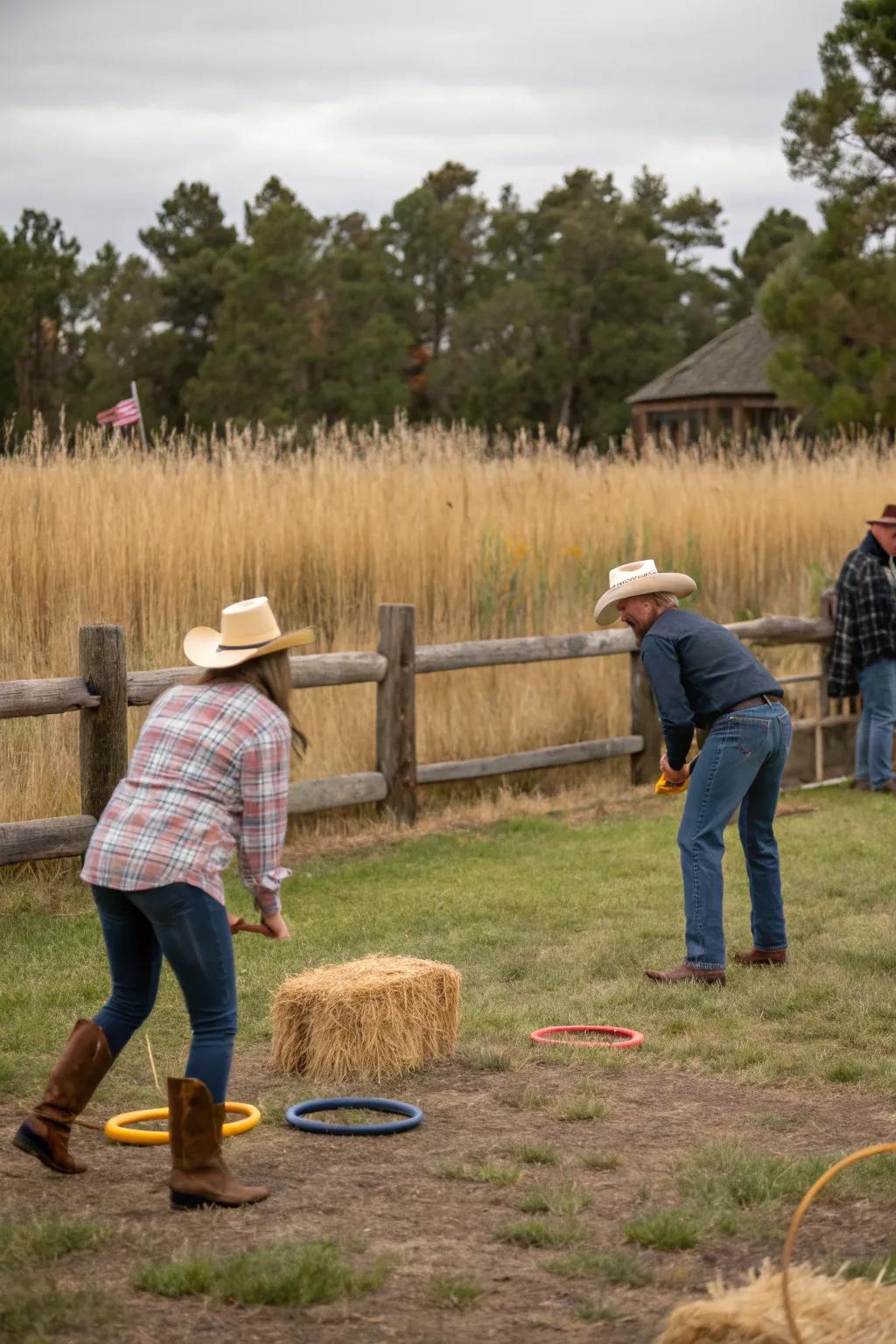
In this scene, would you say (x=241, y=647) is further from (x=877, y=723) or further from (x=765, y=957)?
(x=877, y=723)

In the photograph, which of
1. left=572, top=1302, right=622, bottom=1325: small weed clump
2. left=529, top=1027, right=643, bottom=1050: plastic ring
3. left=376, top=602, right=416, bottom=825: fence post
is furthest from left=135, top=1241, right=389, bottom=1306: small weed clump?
left=376, top=602, right=416, bottom=825: fence post

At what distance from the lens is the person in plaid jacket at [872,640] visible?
11359 mm

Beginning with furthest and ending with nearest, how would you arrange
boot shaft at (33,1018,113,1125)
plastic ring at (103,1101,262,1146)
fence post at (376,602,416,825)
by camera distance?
fence post at (376,602,416,825) → plastic ring at (103,1101,262,1146) → boot shaft at (33,1018,113,1125)

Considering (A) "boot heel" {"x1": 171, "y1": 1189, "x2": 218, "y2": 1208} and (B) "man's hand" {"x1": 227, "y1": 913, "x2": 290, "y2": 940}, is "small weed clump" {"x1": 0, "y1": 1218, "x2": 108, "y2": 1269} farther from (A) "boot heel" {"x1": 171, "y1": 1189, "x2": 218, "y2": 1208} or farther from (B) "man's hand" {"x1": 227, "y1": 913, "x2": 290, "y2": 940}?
(B) "man's hand" {"x1": 227, "y1": 913, "x2": 290, "y2": 940}

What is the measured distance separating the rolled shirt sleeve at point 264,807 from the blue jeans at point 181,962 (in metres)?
0.13

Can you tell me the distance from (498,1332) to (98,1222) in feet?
3.86

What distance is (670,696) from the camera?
672cm

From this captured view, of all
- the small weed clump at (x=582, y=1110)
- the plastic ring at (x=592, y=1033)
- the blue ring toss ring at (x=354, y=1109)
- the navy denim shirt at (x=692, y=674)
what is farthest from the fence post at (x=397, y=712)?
the small weed clump at (x=582, y=1110)

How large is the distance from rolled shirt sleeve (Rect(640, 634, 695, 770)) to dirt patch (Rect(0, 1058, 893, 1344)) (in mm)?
1403

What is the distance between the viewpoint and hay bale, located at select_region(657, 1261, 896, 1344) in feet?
10.9

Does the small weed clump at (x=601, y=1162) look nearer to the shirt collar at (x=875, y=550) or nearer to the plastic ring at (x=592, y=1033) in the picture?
the plastic ring at (x=592, y=1033)

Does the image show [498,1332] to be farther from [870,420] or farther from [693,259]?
[693,259]

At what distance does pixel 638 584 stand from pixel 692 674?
435 mm

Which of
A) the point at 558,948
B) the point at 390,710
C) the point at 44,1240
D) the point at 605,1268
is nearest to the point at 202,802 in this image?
the point at 44,1240
